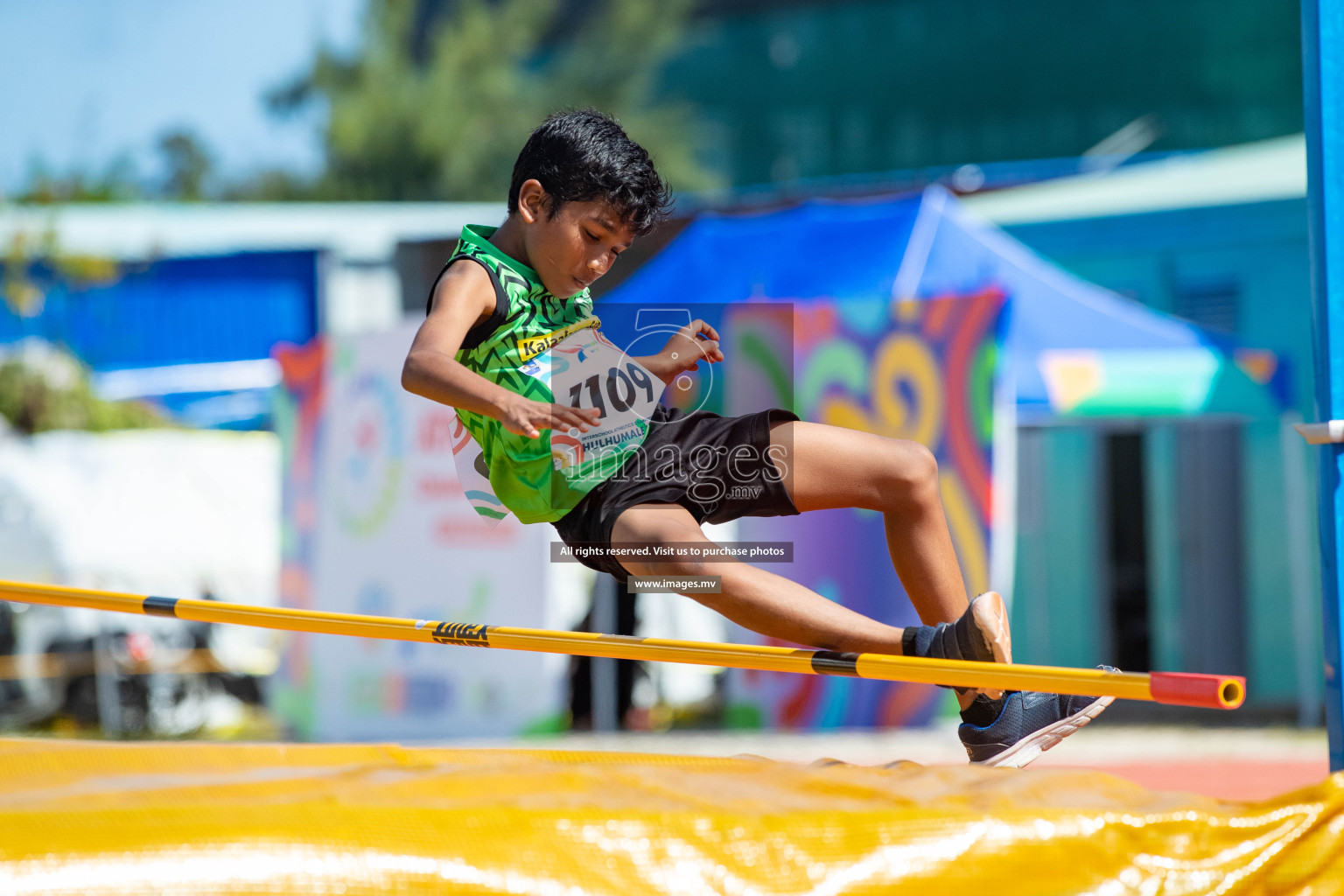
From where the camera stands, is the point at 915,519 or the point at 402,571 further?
the point at 402,571

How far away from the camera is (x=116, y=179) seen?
56.9 ft

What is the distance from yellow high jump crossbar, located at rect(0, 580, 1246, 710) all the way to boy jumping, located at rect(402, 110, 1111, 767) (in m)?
0.10

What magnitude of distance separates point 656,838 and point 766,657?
0.44 metres

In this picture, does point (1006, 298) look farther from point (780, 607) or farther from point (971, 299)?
point (780, 607)

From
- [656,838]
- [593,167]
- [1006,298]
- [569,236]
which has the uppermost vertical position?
[1006,298]

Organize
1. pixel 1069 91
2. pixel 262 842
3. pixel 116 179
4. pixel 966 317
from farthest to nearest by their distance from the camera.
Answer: pixel 1069 91 < pixel 116 179 < pixel 966 317 < pixel 262 842

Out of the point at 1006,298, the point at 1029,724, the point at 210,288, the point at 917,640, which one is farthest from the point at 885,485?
the point at 210,288

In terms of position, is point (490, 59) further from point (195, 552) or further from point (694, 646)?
point (694, 646)

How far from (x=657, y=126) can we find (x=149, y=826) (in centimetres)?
2270

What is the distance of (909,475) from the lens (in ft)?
8.14

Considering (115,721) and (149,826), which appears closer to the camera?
(149,826)

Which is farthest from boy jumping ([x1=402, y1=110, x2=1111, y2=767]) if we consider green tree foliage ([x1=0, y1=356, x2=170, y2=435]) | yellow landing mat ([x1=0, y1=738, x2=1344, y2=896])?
green tree foliage ([x1=0, y1=356, x2=170, y2=435])

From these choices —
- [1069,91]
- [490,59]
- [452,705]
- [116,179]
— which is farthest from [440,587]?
[490,59]

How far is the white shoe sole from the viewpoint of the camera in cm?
255
